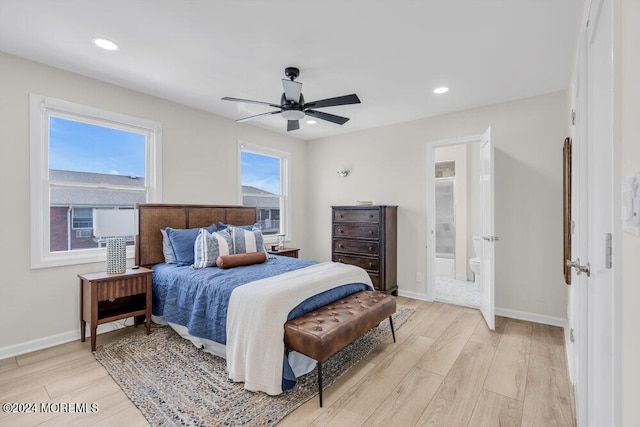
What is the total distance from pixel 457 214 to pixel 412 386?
381 cm

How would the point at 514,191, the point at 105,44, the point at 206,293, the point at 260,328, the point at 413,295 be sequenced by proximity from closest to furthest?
1. the point at 260,328
2. the point at 105,44
3. the point at 206,293
4. the point at 514,191
5. the point at 413,295

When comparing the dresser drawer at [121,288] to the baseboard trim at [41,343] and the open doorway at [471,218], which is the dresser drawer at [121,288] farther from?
the open doorway at [471,218]

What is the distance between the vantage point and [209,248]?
3109 millimetres

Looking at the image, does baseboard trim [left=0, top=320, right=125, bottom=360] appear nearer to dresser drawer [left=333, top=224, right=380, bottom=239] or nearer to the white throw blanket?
the white throw blanket

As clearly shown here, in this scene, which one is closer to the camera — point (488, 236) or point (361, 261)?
point (488, 236)

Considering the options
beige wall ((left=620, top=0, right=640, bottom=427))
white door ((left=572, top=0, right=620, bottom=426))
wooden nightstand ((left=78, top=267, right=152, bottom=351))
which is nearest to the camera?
beige wall ((left=620, top=0, right=640, bottom=427))

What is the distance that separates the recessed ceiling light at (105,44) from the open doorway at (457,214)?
173 inches

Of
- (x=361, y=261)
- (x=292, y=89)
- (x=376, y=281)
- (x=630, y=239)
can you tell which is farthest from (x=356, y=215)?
(x=630, y=239)

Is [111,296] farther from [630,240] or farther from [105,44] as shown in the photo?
[630,240]

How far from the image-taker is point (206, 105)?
12.4 ft

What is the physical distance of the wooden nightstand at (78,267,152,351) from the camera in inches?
104

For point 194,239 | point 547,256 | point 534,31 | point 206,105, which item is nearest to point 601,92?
point 534,31

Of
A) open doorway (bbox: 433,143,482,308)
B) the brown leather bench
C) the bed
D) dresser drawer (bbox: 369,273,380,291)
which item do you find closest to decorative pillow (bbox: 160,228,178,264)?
the bed

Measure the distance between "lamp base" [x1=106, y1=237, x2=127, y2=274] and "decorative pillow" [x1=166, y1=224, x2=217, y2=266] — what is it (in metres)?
0.48
